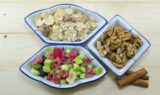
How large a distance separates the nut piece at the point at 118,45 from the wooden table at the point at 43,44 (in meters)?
0.05

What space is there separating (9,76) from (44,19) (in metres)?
0.22

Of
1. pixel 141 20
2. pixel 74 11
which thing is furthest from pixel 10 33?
pixel 141 20

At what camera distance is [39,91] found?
38.5 inches

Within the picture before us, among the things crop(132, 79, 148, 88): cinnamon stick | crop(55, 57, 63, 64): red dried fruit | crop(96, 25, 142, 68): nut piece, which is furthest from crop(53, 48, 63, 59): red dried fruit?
crop(132, 79, 148, 88): cinnamon stick

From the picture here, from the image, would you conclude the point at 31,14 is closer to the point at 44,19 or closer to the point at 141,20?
the point at 44,19

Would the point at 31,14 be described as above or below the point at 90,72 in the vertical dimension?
above

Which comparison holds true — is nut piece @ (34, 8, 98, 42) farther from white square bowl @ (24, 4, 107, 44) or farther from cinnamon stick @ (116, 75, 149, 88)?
cinnamon stick @ (116, 75, 149, 88)

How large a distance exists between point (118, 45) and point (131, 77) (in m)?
0.10

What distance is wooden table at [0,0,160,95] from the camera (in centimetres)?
98

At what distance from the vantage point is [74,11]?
1.09 metres

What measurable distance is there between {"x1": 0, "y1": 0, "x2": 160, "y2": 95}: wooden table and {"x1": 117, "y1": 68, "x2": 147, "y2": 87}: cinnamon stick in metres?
0.02

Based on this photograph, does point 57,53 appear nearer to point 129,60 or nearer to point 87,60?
point 87,60

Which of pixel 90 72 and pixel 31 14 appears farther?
pixel 31 14

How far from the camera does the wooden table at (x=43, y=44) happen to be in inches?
38.6
